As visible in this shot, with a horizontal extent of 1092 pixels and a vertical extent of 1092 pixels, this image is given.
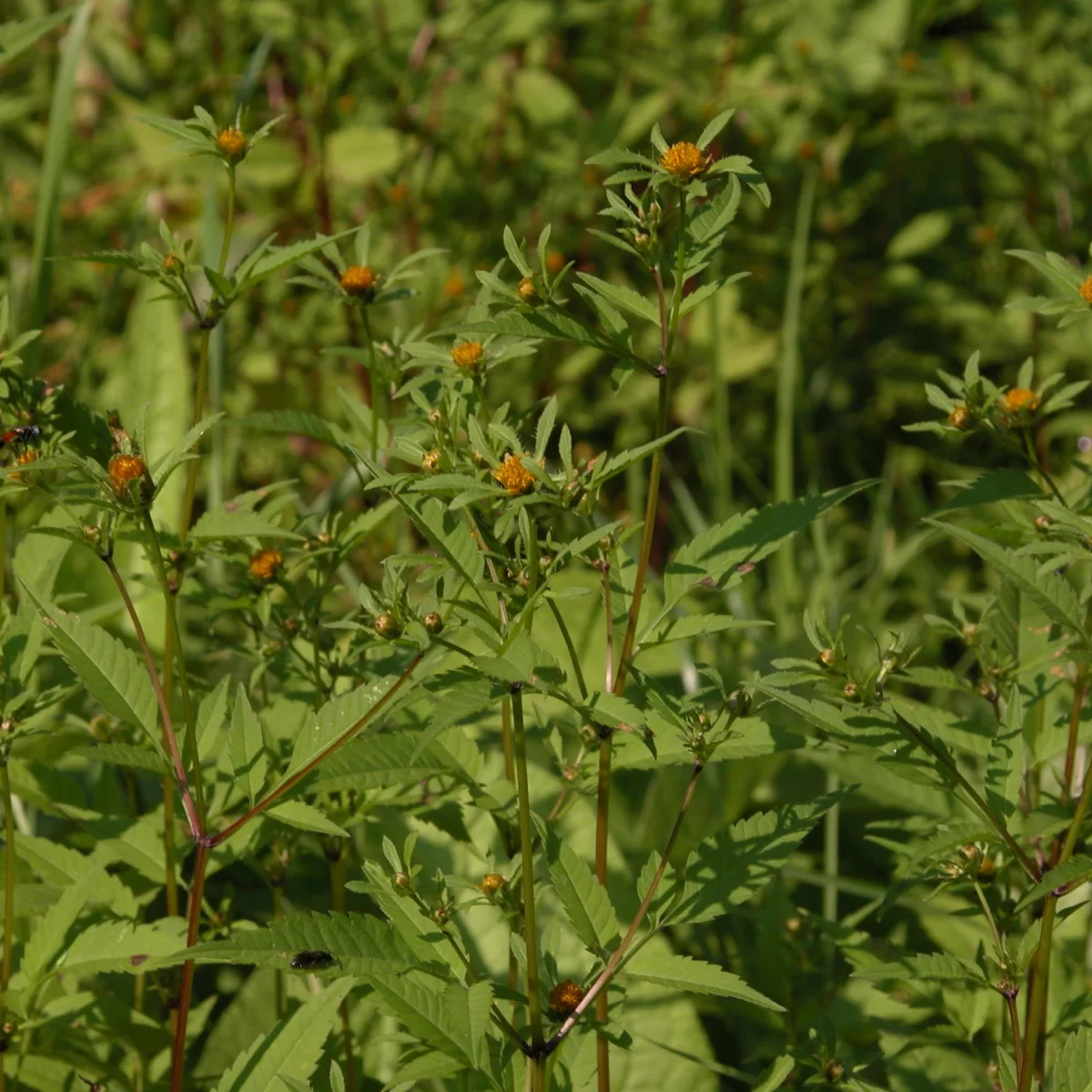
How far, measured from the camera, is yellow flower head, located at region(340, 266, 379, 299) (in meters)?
1.33

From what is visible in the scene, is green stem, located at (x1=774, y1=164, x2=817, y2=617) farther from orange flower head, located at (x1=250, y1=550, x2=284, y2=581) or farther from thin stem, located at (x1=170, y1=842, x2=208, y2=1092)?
thin stem, located at (x1=170, y1=842, x2=208, y2=1092)

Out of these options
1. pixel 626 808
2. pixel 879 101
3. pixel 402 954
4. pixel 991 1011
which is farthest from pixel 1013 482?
pixel 879 101

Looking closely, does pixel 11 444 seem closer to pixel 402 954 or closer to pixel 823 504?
pixel 402 954

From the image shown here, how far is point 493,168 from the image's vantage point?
3.30 metres

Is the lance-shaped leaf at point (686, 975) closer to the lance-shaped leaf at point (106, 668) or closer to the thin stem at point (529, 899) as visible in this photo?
the thin stem at point (529, 899)

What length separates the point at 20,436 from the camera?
118cm

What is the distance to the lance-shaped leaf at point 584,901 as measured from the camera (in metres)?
1.10

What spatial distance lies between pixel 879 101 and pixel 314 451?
1780mm

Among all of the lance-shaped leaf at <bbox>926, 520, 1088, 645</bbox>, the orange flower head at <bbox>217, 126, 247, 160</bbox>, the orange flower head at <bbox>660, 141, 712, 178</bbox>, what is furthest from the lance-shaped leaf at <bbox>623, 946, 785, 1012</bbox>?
the orange flower head at <bbox>217, 126, 247, 160</bbox>

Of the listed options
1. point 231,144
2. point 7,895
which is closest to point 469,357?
point 231,144

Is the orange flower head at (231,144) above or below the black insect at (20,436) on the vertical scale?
above

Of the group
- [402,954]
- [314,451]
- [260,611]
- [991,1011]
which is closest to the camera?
[402,954]

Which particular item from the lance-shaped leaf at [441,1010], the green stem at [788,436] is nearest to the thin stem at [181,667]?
the lance-shaped leaf at [441,1010]

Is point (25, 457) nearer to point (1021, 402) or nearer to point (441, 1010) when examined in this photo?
point (441, 1010)
